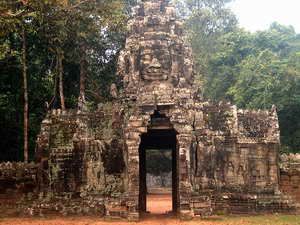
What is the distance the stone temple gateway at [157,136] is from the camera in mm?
16609

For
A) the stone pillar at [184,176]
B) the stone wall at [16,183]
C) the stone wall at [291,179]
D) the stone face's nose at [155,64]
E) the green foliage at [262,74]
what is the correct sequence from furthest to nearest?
the green foliage at [262,74] < the stone wall at [16,183] < the stone wall at [291,179] < the stone face's nose at [155,64] < the stone pillar at [184,176]

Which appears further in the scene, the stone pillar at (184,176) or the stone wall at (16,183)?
the stone wall at (16,183)

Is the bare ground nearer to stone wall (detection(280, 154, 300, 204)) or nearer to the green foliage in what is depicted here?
stone wall (detection(280, 154, 300, 204))

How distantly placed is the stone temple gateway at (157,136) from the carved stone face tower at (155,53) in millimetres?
40

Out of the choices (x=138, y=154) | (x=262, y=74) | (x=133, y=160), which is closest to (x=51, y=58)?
(x=262, y=74)

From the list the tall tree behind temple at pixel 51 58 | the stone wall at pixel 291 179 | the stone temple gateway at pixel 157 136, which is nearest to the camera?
the stone temple gateway at pixel 157 136

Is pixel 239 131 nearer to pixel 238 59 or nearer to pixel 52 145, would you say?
pixel 52 145

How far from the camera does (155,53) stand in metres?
18.5

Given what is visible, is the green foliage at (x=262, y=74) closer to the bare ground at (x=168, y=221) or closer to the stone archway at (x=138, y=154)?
the bare ground at (x=168, y=221)

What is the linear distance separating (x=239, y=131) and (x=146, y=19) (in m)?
5.94

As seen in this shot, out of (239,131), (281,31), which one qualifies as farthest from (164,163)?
Answer: (239,131)

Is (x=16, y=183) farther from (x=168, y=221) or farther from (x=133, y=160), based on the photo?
(x=168, y=221)

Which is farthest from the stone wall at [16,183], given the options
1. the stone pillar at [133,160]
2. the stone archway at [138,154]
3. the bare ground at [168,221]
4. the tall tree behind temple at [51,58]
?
the tall tree behind temple at [51,58]

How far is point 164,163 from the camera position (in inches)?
1561
